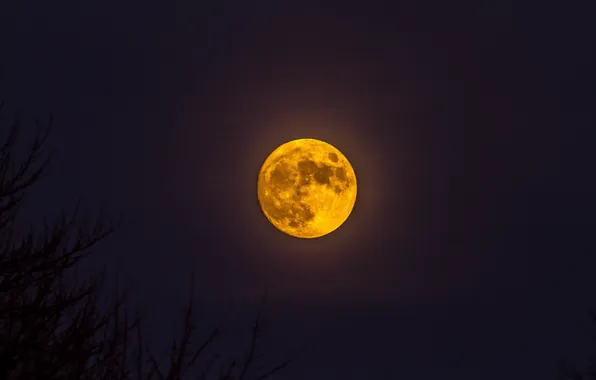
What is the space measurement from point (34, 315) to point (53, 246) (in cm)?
65

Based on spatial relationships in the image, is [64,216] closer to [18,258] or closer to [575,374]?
[18,258]

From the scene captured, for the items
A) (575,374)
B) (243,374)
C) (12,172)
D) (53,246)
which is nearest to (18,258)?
(53,246)

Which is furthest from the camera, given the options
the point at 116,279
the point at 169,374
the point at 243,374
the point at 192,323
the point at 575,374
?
the point at 575,374

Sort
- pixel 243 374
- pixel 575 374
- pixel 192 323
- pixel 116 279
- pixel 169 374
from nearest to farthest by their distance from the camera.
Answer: pixel 169 374
pixel 243 374
pixel 192 323
pixel 116 279
pixel 575 374

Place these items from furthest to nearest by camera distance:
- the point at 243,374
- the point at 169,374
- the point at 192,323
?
the point at 192,323, the point at 243,374, the point at 169,374

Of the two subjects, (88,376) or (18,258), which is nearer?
(18,258)

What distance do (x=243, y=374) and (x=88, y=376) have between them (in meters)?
1.87

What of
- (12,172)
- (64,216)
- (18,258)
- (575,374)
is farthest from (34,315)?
(575,374)

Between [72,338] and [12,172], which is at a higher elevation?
[12,172]

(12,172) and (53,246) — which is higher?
Result: (12,172)

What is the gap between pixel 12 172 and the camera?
7.71 m

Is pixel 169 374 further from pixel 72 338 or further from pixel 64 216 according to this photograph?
pixel 64 216

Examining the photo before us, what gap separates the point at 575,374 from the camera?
25500mm

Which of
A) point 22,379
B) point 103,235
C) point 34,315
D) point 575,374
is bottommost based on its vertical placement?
point 22,379
